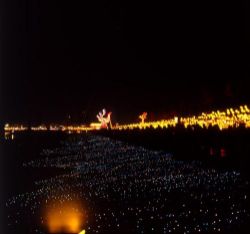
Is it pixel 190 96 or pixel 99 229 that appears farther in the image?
pixel 190 96

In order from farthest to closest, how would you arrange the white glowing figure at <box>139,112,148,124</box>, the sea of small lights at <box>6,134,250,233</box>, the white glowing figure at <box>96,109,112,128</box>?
the white glowing figure at <box>96,109,112,128</box> < the white glowing figure at <box>139,112,148,124</box> < the sea of small lights at <box>6,134,250,233</box>

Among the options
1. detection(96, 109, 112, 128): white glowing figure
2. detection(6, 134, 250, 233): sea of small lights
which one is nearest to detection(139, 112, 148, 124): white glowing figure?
detection(96, 109, 112, 128): white glowing figure

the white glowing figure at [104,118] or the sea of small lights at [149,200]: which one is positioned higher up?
the white glowing figure at [104,118]

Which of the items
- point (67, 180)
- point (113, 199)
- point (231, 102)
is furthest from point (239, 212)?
point (231, 102)

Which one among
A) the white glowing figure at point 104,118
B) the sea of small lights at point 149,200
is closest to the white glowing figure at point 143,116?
the white glowing figure at point 104,118

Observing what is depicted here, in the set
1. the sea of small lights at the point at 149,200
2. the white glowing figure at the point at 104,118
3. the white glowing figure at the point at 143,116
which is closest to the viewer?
the sea of small lights at the point at 149,200

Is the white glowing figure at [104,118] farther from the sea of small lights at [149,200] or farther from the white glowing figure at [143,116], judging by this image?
the sea of small lights at [149,200]

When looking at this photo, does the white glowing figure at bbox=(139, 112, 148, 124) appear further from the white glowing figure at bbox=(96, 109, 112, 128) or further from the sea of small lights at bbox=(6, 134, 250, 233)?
the sea of small lights at bbox=(6, 134, 250, 233)

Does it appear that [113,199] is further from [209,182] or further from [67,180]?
[67,180]
